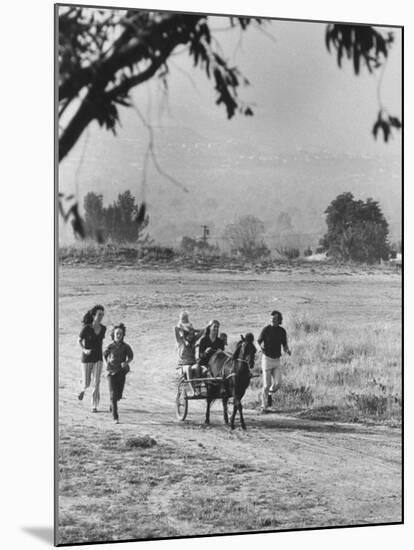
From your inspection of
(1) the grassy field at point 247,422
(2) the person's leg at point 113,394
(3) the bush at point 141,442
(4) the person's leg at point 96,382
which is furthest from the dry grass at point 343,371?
(4) the person's leg at point 96,382

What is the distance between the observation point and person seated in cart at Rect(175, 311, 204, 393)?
9.81m

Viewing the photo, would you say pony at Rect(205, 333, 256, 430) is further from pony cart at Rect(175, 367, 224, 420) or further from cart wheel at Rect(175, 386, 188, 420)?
cart wheel at Rect(175, 386, 188, 420)

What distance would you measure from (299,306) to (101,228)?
154 cm

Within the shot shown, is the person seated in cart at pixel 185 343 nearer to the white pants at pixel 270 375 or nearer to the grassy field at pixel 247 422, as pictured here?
the grassy field at pixel 247 422

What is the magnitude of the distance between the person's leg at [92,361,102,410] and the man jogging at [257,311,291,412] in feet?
3.76

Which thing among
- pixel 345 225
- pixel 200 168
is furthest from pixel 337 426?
pixel 200 168

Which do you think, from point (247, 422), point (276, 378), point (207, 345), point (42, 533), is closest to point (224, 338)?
point (207, 345)

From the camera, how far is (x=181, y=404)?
383 inches

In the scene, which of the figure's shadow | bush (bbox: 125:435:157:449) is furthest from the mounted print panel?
the figure's shadow

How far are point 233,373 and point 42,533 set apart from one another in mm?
1657

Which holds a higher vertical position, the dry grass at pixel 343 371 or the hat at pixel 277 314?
the hat at pixel 277 314

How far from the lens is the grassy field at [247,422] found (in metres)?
9.48

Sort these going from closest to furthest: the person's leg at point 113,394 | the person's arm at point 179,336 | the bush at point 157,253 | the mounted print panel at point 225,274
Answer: the mounted print panel at point 225,274 < the person's leg at point 113,394 < the bush at point 157,253 < the person's arm at point 179,336

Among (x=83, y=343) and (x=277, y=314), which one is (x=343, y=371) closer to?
(x=277, y=314)
